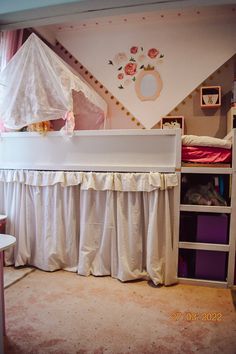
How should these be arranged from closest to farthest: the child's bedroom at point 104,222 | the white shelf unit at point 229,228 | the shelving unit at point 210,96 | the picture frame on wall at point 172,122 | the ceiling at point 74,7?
the ceiling at point 74,7 < the child's bedroom at point 104,222 < the white shelf unit at point 229,228 < the shelving unit at point 210,96 < the picture frame on wall at point 172,122

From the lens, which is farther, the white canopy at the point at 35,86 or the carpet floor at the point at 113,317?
the white canopy at the point at 35,86

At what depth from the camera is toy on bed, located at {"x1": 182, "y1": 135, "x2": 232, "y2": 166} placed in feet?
6.77

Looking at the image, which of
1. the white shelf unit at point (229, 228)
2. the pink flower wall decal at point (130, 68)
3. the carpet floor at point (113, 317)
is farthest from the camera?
the pink flower wall decal at point (130, 68)

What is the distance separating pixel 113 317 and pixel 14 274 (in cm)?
110

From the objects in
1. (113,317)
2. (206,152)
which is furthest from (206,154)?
(113,317)

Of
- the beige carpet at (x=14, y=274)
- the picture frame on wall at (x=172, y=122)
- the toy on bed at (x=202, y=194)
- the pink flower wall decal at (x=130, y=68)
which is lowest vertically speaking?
the beige carpet at (x=14, y=274)

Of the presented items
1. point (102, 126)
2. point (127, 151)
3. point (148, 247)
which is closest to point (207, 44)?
point (102, 126)

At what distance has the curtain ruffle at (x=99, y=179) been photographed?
2.07 meters

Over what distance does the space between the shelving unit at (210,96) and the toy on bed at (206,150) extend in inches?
42.5

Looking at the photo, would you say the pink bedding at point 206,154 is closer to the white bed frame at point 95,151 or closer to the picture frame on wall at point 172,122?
the white bed frame at point 95,151

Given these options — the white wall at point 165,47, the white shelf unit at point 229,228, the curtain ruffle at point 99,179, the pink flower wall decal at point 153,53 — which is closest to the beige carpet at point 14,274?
the curtain ruffle at point 99,179

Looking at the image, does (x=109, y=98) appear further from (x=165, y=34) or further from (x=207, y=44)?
(x=207, y=44)

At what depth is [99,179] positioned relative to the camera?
220cm

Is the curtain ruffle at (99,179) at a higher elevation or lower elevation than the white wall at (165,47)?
lower
